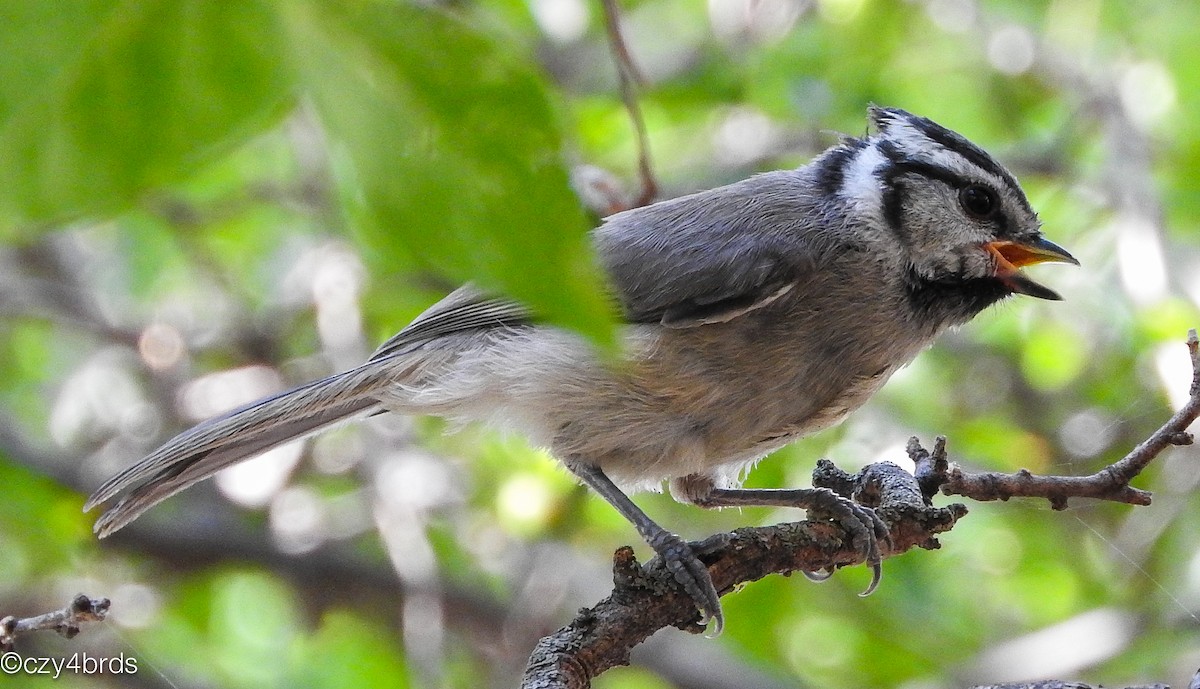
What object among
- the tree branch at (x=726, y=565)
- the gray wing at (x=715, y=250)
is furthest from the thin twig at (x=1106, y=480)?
the gray wing at (x=715, y=250)

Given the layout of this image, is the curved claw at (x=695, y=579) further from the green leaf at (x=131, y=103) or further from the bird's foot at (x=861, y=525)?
the green leaf at (x=131, y=103)

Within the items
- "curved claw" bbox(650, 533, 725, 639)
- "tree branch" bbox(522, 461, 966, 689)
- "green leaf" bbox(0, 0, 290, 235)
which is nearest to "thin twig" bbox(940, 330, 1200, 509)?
"tree branch" bbox(522, 461, 966, 689)

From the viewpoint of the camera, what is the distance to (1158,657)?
3.85m

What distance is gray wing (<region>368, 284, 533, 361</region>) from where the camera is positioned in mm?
3172

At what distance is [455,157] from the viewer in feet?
2.27

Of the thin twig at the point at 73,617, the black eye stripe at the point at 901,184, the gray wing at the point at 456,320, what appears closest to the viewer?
the thin twig at the point at 73,617

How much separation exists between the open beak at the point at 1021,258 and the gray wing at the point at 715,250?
43 cm

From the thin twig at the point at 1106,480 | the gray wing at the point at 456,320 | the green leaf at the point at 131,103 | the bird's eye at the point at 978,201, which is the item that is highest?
the gray wing at the point at 456,320

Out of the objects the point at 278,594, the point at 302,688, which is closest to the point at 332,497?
the point at 278,594

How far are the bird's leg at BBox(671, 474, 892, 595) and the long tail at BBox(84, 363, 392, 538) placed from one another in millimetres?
949

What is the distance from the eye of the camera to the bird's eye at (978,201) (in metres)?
3.06

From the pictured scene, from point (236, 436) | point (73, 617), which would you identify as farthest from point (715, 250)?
point (73, 617)

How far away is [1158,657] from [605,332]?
12.6 feet

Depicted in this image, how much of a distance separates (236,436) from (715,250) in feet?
4.50
